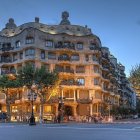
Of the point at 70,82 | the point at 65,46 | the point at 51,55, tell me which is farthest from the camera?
the point at 65,46

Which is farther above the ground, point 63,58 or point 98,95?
point 63,58

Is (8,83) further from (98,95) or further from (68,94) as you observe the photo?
(98,95)

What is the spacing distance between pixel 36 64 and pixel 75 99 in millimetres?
11965

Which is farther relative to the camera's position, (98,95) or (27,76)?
(98,95)

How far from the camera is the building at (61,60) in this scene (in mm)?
91062

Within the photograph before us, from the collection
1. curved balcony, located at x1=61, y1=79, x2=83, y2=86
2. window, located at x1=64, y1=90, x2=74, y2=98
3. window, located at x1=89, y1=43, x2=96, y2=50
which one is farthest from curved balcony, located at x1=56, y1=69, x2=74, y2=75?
window, located at x1=89, y1=43, x2=96, y2=50

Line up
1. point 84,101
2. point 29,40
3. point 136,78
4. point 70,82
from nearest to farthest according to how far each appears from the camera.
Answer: point 136,78 < point 84,101 < point 29,40 < point 70,82

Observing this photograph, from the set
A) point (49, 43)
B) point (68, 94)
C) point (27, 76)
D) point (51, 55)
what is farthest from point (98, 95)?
point (27, 76)

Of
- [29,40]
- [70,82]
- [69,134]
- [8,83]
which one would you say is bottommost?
[69,134]

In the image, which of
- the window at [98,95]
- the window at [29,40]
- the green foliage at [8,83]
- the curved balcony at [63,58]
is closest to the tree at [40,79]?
the green foliage at [8,83]

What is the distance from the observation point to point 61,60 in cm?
9406

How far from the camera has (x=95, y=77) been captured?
3814 inches

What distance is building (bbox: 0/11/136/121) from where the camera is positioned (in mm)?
91062

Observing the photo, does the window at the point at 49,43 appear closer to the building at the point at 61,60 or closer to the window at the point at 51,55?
the building at the point at 61,60
